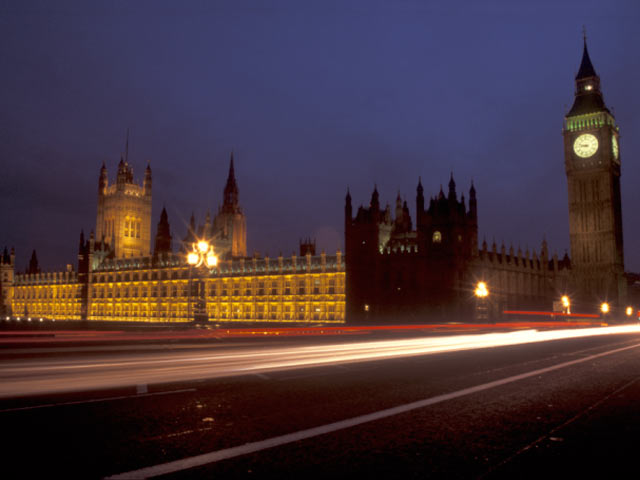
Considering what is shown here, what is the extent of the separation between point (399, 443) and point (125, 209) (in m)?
143

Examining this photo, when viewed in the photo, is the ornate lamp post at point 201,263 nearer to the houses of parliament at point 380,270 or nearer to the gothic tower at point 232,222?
the houses of parliament at point 380,270

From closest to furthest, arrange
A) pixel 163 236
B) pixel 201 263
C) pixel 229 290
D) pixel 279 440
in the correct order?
1. pixel 279 440
2. pixel 201 263
3. pixel 229 290
4. pixel 163 236

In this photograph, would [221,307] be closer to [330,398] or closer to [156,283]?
[156,283]

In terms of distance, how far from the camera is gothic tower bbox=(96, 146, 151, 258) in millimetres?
137250

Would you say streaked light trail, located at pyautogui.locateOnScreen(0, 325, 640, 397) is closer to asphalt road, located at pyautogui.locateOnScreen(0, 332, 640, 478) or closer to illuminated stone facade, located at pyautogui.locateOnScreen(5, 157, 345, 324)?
asphalt road, located at pyautogui.locateOnScreen(0, 332, 640, 478)

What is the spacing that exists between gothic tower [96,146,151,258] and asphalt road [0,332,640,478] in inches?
5109

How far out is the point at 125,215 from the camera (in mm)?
139500

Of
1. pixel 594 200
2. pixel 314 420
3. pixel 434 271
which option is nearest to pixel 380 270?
pixel 434 271

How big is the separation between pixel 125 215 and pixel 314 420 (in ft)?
463

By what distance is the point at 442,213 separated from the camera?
6238 cm

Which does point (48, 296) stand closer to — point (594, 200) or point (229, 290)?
point (229, 290)

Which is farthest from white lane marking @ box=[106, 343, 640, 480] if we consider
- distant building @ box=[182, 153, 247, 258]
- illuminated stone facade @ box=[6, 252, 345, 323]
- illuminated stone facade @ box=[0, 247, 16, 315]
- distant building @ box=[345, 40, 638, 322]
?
illuminated stone facade @ box=[0, 247, 16, 315]

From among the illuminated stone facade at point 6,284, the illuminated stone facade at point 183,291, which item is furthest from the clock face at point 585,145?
the illuminated stone facade at point 6,284

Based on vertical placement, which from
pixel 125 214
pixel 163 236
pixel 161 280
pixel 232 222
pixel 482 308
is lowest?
pixel 482 308
